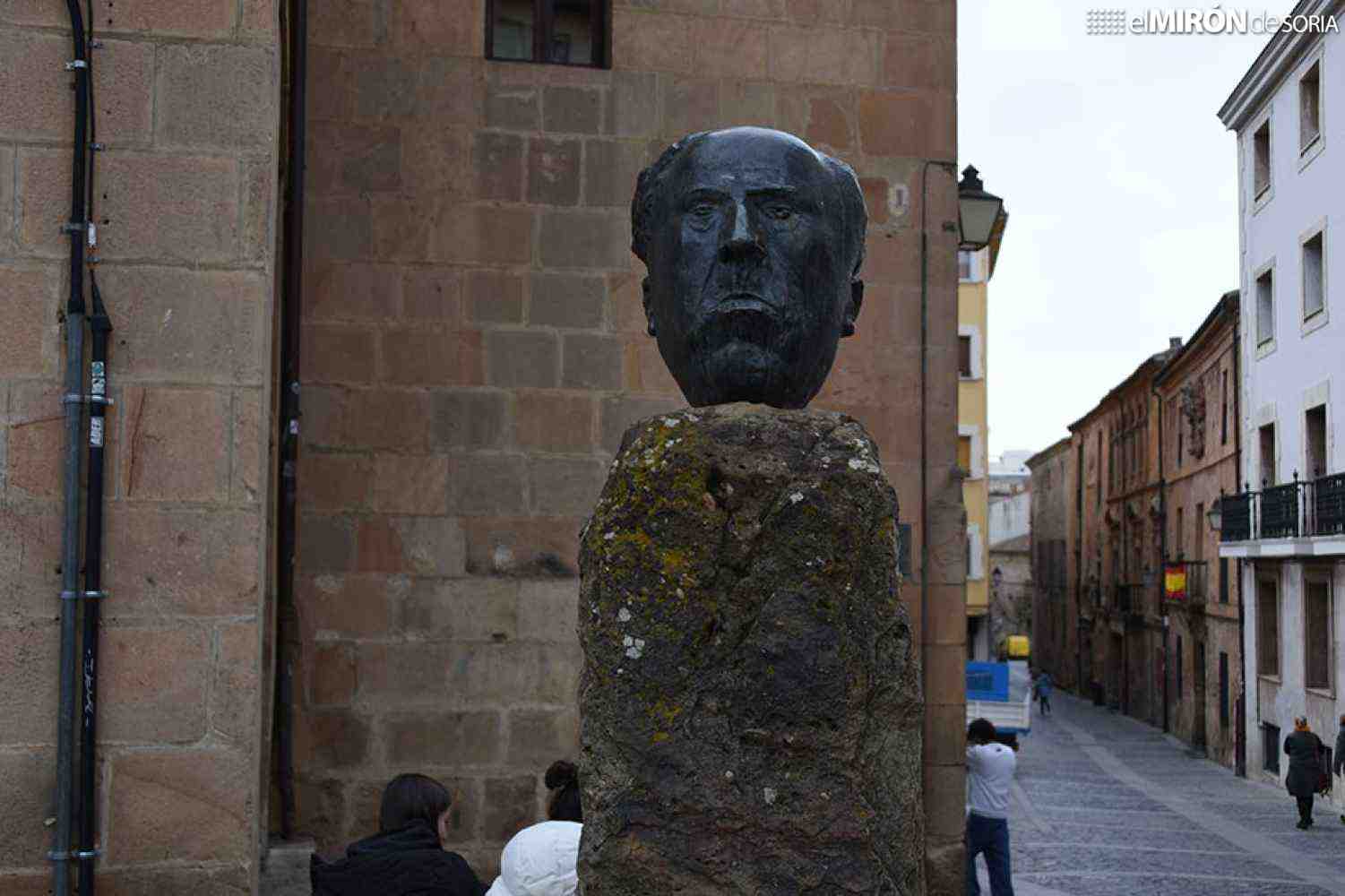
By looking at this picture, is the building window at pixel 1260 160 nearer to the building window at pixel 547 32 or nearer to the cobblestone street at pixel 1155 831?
the cobblestone street at pixel 1155 831

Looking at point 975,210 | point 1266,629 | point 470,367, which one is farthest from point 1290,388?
point 470,367

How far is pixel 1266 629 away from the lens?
83.4ft

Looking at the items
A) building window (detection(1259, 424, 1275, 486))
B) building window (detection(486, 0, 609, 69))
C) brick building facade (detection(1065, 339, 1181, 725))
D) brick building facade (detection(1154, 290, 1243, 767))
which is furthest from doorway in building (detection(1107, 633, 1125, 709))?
building window (detection(486, 0, 609, 69))

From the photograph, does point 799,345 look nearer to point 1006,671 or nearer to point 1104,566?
point 1006,671

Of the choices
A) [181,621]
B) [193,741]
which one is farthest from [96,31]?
[193,741]

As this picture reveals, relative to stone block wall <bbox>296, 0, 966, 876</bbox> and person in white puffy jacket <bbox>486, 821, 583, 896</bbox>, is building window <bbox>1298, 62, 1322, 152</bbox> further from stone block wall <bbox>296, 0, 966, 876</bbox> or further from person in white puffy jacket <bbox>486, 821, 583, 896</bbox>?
person in white puffy jacket <bbox>486, 821, 583, 896</bbox>

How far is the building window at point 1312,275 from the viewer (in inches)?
911

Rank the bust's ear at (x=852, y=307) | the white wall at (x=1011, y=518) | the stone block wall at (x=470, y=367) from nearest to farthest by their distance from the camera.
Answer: the bust's ear at (x=852, y=307) < the stone block wall at (x=470, y=367) < the white wall at (x=1011, y=518)

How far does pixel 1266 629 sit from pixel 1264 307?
524 centimetres

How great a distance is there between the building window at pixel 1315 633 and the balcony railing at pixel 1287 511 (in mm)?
800

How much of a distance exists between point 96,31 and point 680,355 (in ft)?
9.61

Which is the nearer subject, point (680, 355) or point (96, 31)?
point (680, 355)

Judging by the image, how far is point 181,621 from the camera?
5.09 m

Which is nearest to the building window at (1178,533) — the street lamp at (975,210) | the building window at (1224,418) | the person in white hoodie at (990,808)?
the building window at (1224,418)
